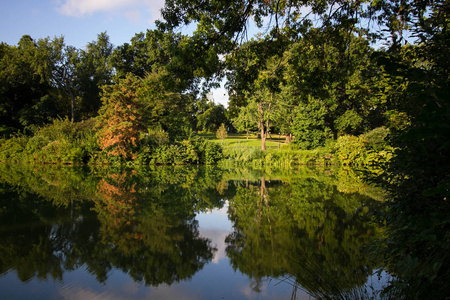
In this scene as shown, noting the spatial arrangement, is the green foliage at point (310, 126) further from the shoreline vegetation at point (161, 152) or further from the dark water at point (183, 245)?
the dark water at point (183, 245)

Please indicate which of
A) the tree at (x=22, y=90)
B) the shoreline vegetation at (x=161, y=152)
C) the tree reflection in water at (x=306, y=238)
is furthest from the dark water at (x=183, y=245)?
the tree at (x=22, y=90)

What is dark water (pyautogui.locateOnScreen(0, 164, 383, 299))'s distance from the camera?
404cm

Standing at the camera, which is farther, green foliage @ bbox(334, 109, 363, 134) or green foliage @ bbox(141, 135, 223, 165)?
green foliage @ bbox(334, 109, 363, 134)

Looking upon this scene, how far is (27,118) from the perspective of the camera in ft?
105

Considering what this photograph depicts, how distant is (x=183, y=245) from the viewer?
573 centimetres

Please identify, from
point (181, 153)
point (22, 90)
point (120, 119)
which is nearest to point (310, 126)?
point (181, 153)

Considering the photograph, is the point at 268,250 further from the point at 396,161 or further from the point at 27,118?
the point at 27,118

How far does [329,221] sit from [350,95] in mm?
29238

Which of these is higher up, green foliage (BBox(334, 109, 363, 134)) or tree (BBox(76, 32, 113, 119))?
tree (BBox(76, 32, 113, 119))

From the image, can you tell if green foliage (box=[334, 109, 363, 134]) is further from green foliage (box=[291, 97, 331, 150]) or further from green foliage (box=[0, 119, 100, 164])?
green foliage (box=[0, 119, 100, 164])

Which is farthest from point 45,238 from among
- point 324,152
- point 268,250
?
point 324,152

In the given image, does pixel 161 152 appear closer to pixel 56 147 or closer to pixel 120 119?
pixel 120 119

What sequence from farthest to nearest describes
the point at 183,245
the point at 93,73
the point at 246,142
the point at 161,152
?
the point at 246,142 < the point at 93,73 < the point at 161,152 < the point at 183,245

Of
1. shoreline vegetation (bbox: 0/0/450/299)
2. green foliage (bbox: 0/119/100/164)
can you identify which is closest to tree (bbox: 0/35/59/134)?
shoreline vegetation (bbox: 0/0/450/299)
